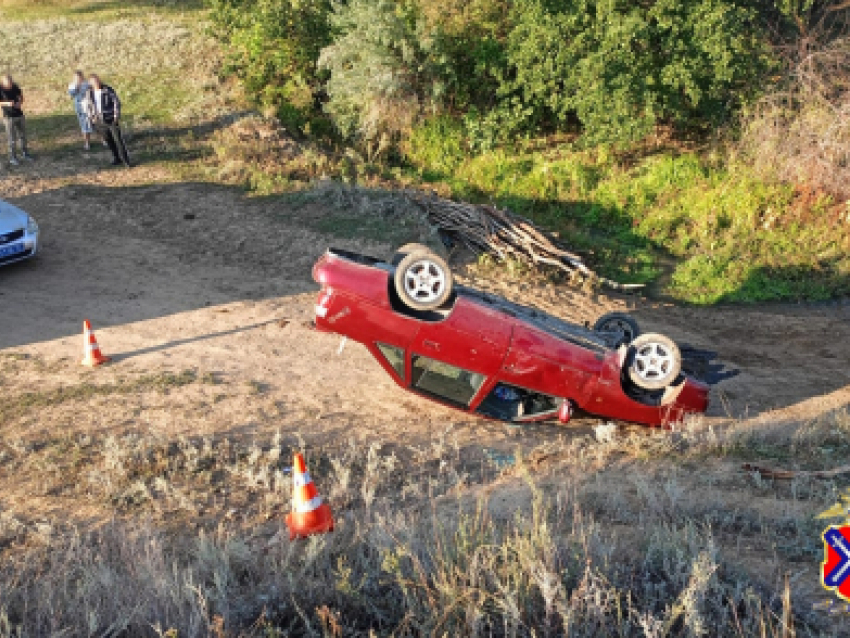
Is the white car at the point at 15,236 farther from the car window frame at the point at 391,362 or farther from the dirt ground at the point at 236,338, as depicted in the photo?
the car window frame at the point at 391,362

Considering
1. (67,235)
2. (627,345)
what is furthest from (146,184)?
(627,345)

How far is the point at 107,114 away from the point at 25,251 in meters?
4.65

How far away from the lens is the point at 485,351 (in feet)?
23.7

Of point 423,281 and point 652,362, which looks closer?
point 423,281

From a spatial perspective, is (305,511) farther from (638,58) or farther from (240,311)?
(638,58)

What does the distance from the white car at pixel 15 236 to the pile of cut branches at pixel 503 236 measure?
259 inches

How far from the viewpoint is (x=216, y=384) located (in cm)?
845

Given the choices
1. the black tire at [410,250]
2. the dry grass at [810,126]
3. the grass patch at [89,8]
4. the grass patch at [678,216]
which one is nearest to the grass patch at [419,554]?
the black tire at [410,250]

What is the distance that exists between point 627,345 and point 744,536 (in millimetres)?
3179

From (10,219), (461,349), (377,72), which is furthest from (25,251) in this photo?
(377,72)

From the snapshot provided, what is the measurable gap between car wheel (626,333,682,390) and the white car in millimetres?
9075

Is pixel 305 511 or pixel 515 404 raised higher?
pixel 305 511

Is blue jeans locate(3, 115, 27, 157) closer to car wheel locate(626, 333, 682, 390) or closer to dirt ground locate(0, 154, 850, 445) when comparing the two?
dirt ground locate(0, 154, 850, 445)

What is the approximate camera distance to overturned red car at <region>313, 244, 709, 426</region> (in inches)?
280
